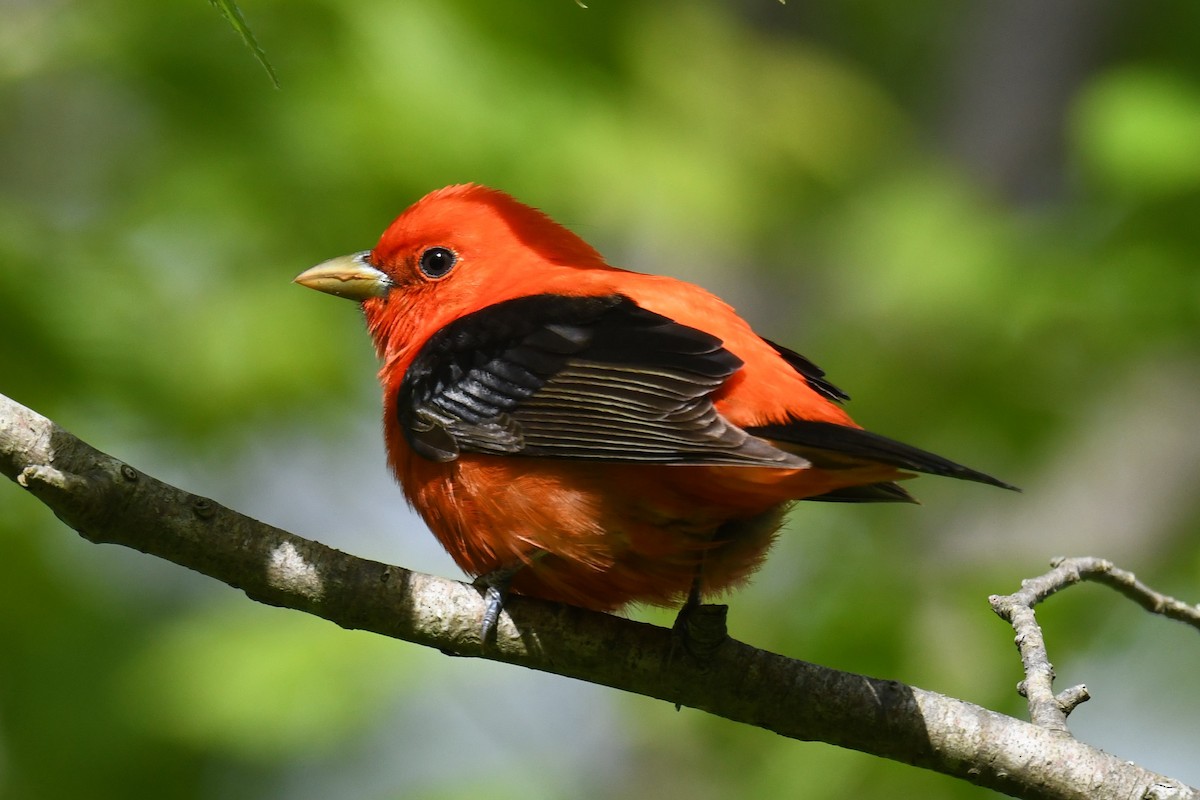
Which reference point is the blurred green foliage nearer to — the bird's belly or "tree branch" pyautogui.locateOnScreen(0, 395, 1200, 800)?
the bird's belly

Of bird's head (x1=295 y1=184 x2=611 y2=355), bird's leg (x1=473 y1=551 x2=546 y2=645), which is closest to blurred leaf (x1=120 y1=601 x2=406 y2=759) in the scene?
bird's head (x1=295 y1=184 x2=611 y2=355)

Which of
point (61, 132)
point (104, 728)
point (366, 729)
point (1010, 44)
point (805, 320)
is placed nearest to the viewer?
point (366, 729)

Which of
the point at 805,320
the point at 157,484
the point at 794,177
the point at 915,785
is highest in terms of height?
the point at 805,320

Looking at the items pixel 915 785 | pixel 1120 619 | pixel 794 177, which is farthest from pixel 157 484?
pixel 794 177

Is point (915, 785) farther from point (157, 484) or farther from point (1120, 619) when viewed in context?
point (157, 484)

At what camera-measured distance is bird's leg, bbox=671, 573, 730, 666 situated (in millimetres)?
3129

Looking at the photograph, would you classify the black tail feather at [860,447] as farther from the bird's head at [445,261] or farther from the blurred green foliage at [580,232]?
the blurred green foliage at [580,232]

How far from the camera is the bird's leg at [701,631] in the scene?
313 cm

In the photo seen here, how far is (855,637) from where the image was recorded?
481 centimetres

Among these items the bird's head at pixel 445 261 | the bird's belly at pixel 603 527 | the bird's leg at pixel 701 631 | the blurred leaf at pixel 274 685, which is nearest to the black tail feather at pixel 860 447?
the bird's belly at pixel 603 527

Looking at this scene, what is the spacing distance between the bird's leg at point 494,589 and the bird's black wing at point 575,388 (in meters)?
0.29

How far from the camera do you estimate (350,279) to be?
4938 mm

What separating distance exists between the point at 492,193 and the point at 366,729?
7.79 ft

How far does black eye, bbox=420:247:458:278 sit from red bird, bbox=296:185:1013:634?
60 centimetres
